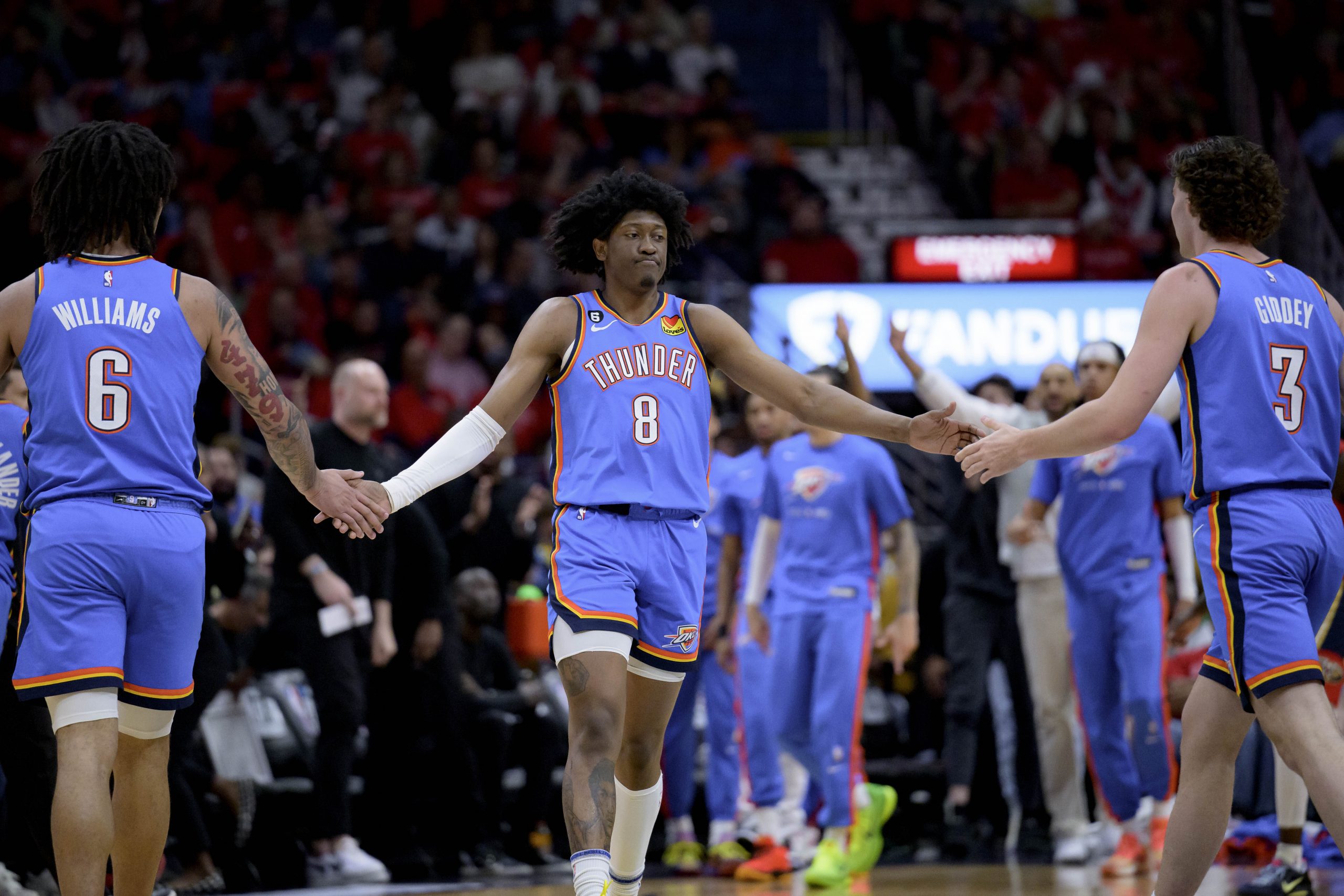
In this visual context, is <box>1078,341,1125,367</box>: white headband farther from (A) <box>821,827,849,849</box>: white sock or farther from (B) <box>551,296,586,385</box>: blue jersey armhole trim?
(B) <box>551,296,586,385</box>: blue jersey armhole trim

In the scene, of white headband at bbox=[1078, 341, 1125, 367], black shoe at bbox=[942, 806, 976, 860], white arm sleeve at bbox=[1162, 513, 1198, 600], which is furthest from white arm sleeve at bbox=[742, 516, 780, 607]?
white arm sleeve at bbox=[1162, 513, 1198, 600]

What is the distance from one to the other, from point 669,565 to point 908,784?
527 cm

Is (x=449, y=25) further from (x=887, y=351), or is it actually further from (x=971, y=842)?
(x=971, y=842)

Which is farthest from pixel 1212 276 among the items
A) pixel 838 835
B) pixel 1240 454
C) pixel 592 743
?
pixel 838 835

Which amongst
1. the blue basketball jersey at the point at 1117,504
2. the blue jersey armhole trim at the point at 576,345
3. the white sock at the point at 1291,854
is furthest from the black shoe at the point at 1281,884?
the blue jersey armhole trim at the point at 576,345

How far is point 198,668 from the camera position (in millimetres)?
6773

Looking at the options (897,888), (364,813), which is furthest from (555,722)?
(897,888)

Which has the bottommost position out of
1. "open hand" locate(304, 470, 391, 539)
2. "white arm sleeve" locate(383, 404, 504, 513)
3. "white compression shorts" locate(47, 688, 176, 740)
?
"white compression shorts" locate(47, 688, 176, 740)

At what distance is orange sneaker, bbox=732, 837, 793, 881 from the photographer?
7867mm

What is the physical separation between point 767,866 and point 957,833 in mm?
2081

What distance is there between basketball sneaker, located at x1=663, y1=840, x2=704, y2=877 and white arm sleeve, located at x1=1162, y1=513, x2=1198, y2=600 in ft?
9.61

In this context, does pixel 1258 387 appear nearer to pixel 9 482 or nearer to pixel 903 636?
pixel 903 636

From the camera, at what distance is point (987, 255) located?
13.2 m

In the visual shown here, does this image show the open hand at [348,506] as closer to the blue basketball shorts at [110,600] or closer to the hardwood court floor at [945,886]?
the blue basketball shorts at [110,600]
